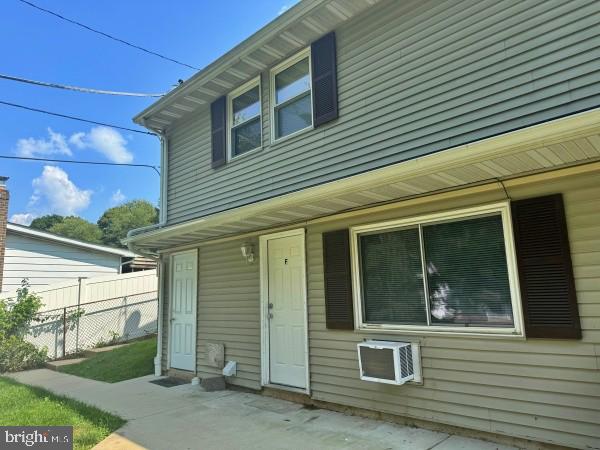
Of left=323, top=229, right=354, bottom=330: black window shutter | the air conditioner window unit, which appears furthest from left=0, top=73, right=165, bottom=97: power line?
the air conditioner window unit

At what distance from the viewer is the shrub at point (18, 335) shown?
319 inches

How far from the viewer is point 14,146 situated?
1329 centimetres

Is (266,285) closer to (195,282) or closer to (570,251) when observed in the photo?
(195,282)

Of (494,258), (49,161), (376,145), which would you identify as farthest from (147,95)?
(494,258)

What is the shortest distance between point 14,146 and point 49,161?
198 centimetres

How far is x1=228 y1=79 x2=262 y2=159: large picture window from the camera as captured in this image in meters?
6.26

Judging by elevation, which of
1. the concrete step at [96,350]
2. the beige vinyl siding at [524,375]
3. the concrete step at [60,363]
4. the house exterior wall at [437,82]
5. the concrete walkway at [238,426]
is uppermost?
the house exterior wall at [437,82]

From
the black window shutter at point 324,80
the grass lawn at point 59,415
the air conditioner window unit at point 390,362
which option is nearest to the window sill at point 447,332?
the air conditioner window unit at point 390,362

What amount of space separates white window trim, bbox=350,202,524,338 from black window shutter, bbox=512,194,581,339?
7cm

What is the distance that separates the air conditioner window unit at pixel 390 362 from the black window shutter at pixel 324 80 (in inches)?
110

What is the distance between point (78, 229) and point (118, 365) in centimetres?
3853

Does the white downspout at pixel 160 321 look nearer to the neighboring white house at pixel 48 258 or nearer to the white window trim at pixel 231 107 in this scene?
the white window trim at pixel 231 107

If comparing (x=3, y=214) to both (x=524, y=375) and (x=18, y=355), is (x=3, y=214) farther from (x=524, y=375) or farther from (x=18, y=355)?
(x=524, y=375)

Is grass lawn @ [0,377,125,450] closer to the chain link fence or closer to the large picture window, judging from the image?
the chain link fence
